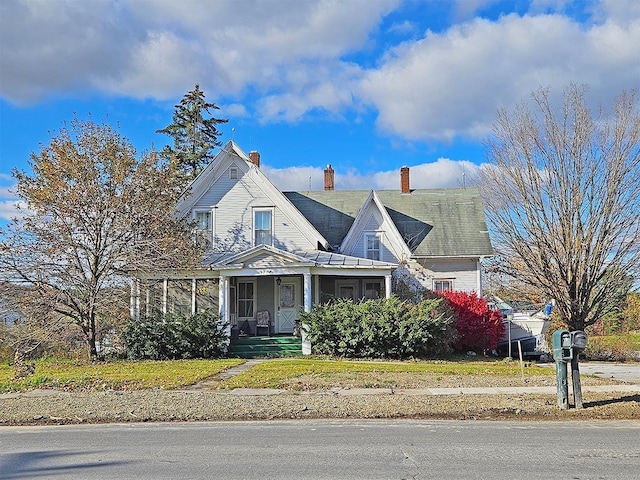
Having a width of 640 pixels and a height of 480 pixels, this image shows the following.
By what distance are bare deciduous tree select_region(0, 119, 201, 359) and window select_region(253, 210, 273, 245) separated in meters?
4.46

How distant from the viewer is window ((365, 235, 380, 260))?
95.6 feet

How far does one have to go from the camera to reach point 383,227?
29.3 meters

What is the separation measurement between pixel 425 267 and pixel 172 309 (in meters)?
11.0

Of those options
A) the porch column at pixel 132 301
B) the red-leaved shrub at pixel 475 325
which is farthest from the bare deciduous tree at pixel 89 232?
the red-leaved shrub at pixel 475 325

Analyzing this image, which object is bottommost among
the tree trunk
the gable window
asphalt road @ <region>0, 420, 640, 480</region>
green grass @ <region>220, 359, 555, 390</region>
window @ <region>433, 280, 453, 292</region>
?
asphalt road @ <region>0, 420, 640, 480</region>

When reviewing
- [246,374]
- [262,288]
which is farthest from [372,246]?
[246,374]

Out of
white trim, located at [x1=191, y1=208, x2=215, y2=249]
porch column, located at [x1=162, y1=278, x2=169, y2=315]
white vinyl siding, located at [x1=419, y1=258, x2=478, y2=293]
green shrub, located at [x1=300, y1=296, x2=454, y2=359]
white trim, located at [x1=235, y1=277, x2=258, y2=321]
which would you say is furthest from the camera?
white vinyl siding, located at [x1=419, y1=258, x2=478, y2=293]

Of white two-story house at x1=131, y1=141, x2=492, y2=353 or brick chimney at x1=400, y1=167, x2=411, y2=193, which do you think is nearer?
white two-story house at x1=131, y1=141, x2=492, y2=353

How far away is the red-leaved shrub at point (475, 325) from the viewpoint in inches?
974

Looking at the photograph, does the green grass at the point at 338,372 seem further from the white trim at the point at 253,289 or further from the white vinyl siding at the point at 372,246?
the white vinyl siding at the point at 372,246

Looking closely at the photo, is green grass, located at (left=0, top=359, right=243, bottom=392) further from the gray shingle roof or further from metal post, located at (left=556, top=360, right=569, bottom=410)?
the gray shingle roof

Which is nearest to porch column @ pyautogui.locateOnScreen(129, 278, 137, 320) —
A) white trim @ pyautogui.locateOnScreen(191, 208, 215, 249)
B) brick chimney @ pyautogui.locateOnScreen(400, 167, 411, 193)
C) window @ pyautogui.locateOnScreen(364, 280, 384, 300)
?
white trim @ pyautogui.locateOnScreen(191, 208, 215, 249)

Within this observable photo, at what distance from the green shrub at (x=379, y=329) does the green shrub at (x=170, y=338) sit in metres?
3.48

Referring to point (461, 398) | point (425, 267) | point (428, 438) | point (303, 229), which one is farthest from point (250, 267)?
point (428, 438)
